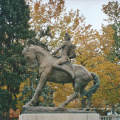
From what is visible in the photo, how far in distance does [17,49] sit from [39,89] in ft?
37.9

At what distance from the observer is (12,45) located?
806 inches

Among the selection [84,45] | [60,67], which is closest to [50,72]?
[60,67]

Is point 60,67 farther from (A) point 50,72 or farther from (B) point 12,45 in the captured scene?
(B) point 12,45

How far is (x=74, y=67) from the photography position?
9.77 metres

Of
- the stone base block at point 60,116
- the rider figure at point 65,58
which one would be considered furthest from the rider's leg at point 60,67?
the stone base block at point 60,116

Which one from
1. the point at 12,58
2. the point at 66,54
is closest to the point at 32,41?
the point at 66,54

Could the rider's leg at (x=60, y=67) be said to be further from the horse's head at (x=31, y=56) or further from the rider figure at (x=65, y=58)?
the horse's head at (x=31, y=56)

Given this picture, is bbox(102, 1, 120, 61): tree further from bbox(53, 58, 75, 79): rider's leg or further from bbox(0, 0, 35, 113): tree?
bbox(53, 58, 75, 79): rider's leg

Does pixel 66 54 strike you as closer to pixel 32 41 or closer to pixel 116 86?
pixel 32 41

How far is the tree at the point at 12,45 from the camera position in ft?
65.8


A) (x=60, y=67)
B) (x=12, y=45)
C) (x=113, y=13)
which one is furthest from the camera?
(x=113, y=13)

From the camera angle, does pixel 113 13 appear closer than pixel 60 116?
No

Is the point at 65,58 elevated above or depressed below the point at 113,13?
below

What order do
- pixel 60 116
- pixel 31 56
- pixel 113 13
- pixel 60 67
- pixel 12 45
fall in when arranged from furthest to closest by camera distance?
pixel 113 13 < pixel 12 45 < pixel 31 56 < pixel 60 67 < pixel 60 116
